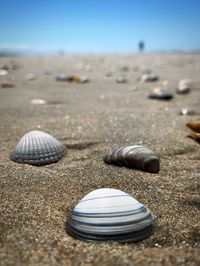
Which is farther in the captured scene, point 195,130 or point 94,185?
point 195,130

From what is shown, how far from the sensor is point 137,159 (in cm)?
219

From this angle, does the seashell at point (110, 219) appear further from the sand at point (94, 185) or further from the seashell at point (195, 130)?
the seashell at point (195, 130)

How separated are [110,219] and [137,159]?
76 centimetres

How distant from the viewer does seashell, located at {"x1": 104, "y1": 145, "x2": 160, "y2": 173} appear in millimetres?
2179

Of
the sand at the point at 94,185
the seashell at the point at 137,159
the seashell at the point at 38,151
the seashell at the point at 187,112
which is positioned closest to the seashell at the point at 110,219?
the sand at the point at 94,185

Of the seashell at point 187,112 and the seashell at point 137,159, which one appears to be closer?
the seashell at point 137,159

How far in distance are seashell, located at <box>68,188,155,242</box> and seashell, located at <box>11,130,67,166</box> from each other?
0.85m

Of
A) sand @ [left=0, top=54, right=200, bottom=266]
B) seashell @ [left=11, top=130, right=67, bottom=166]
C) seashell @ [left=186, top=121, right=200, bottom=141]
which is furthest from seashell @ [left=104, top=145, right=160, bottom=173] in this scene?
seashell @ [left=186, top=121, right=200, bottom=141]

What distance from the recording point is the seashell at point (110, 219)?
1.47 metres

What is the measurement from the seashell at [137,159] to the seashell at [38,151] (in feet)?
1.58

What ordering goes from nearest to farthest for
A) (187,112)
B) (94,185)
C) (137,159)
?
(94,185), (137,159), (187,112)

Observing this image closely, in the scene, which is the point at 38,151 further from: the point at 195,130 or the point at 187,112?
the point at 187,112

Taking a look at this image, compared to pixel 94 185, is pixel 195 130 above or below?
above

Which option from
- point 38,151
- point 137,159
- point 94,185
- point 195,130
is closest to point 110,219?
point 94,185
